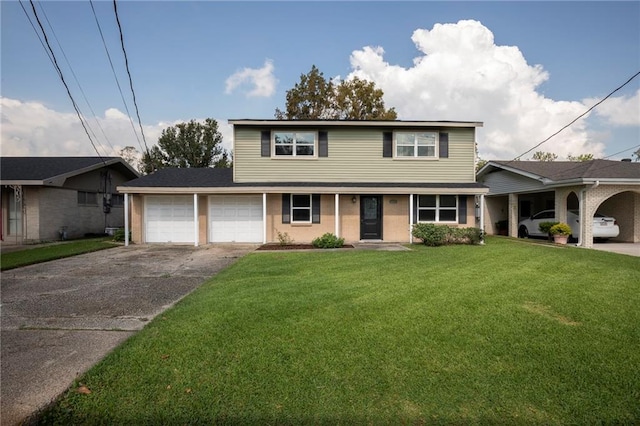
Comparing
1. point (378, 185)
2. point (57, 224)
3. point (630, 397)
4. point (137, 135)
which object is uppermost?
point (137, 135)

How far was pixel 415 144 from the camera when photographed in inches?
589

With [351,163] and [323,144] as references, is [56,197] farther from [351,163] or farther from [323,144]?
[351,163]

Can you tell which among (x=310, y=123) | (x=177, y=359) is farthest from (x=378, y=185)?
(x=177, y=359)

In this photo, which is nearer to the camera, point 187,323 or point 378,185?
point 187,323

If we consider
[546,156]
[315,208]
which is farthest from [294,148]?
[546,156]

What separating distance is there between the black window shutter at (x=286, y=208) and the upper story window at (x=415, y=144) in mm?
5463

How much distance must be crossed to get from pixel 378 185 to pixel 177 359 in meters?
12.0

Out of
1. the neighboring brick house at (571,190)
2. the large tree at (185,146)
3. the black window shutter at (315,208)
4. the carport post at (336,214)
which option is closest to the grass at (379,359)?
the carport post at (336,214)

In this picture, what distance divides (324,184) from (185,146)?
24.3 metres

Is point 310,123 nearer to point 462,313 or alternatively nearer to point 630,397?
point 462,313

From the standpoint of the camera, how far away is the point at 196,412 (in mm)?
2529

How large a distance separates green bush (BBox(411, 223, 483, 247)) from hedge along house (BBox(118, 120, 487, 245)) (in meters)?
1.04

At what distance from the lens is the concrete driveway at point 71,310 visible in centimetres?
303

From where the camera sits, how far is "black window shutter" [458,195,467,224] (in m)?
14.5
